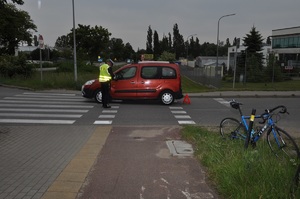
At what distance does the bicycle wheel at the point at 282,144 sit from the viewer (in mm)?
5992

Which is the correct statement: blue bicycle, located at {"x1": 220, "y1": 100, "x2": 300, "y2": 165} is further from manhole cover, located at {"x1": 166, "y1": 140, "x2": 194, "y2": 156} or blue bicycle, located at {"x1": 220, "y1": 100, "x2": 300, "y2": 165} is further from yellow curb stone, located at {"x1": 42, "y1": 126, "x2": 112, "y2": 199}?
yellow curb stone, located at {"x1": 42, "y1": 126, "x2": 112, "y2": 199}

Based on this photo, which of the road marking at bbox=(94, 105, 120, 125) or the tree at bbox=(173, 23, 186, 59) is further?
the tree at bbox=(173, 23, 186, 59)

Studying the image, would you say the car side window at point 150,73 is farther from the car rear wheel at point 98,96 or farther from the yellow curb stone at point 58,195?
the yellow curb stone at point 58,195

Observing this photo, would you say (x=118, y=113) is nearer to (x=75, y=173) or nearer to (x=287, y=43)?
(x=75, y=173)

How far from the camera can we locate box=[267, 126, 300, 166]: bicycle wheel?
236 inches

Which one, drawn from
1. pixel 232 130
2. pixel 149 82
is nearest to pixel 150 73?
pixel 149 82

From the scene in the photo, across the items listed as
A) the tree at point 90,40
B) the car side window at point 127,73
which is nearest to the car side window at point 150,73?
the car side window at point 127,73

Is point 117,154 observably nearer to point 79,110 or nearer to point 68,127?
point 68,127

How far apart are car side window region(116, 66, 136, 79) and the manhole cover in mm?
8083

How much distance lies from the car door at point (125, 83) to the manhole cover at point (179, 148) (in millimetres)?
7836

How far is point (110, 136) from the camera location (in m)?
8.45

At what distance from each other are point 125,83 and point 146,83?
0.92 metres

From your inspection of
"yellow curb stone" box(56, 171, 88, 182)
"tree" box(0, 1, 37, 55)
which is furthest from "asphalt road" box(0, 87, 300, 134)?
"tree" box(0, 1, 37, 55)

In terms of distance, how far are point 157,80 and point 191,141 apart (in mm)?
7936
